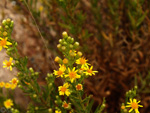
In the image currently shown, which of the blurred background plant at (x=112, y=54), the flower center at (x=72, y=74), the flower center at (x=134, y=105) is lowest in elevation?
the flower center at (x=134, y=105)

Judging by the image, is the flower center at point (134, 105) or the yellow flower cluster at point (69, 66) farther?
the flower center at point (134, 105)

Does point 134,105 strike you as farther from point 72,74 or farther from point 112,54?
point 112,54

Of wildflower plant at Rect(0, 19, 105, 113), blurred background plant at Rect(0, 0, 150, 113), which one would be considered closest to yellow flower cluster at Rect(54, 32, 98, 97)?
wildflower plant at Rect(0, 19, 105, 113)

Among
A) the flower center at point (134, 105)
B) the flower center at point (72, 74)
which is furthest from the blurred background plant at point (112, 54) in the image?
the flower center at point (72, 74)

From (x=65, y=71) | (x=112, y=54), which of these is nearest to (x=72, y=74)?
(x=65, y=71)

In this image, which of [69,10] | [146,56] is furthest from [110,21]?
[69,10]

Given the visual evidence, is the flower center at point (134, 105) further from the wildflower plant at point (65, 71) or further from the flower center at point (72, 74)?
the flower center at point (72, 74)

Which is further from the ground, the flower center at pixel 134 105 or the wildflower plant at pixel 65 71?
the wildflower plant at pixel 65 71

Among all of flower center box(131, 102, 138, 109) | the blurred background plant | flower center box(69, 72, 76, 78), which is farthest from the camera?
the blurred background plant

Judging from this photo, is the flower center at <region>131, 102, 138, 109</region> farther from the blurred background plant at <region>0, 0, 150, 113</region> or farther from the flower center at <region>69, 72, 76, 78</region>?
the blurred background plant at <region>0, 0, 150, 113</region>

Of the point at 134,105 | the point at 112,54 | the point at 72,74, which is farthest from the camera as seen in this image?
the point at 112,54

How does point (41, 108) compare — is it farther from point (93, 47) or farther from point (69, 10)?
point (93, 47)

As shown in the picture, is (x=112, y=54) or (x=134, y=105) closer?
(x=134, y=105)
